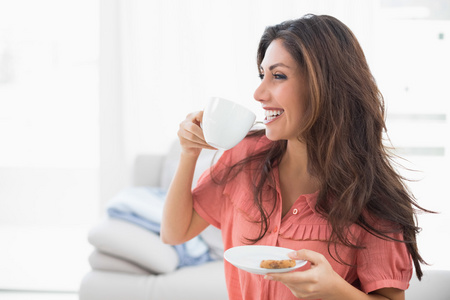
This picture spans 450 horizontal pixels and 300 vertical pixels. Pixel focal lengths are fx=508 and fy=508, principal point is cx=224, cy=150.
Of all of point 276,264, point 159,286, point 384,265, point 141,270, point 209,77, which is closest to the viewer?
point 276,264

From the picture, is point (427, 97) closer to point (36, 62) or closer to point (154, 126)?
point (154, 126)

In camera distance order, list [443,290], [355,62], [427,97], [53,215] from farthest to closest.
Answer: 1. [53,215]
2. [427,97]
3. [443,290]
4. [355,62]

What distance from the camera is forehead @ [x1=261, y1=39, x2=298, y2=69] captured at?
1219mm

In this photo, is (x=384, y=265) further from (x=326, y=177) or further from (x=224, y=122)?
(x=224, y=122)

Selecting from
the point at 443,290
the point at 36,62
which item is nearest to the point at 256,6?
the point at 443,290

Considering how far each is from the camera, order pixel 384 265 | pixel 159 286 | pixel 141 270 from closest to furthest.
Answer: pixel 384 265 < pixel 159 286 < pixel 141 270

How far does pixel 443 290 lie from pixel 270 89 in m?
1.38

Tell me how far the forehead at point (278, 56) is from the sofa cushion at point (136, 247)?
1322mm

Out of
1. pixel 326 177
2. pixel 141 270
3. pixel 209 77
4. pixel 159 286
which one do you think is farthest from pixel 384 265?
pixel 209 77

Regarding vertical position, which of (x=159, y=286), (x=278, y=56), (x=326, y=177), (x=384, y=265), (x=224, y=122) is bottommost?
(x=159, y=286)

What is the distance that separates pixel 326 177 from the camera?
1.24 m

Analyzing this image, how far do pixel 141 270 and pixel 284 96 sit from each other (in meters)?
1.46

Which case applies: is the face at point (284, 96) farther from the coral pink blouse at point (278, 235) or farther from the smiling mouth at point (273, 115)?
the coral pink blouse at point (278, 235)

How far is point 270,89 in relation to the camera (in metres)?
1.22
